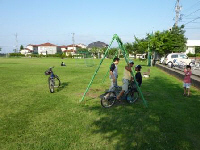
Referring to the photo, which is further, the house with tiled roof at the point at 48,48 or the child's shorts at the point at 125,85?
the house with tiled roof at the point at 48,48

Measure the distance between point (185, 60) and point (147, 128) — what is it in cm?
1956

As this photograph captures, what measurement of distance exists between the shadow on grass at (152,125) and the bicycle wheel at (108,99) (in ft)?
0.76

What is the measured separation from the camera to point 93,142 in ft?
13.3

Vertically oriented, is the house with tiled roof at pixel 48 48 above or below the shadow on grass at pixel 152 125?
above

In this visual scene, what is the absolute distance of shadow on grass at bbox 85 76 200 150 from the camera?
4.04 metres

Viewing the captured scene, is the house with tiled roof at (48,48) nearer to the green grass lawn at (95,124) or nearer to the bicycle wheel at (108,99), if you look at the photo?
the green grass lawn at (95,124)

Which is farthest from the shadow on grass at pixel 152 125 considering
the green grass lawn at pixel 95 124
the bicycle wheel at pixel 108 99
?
the bicycle wheel at pixel 108 99

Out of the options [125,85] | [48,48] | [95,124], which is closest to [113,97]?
[125,85]

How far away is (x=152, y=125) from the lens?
16.2ft

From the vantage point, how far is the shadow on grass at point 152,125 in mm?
4035

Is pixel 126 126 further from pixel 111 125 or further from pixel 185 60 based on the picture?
pixel 185 60

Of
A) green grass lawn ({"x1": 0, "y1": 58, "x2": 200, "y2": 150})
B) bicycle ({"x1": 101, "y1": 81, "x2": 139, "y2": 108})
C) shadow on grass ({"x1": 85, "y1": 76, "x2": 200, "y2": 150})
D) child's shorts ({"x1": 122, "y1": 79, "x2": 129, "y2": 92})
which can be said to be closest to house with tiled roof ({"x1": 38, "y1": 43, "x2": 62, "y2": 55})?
green grass lawn ({"x1": 0, "y1": 58, "x2": 200, "y2": 150})

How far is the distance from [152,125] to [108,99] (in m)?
1.93

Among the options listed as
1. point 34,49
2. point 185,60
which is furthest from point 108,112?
point 34,49
